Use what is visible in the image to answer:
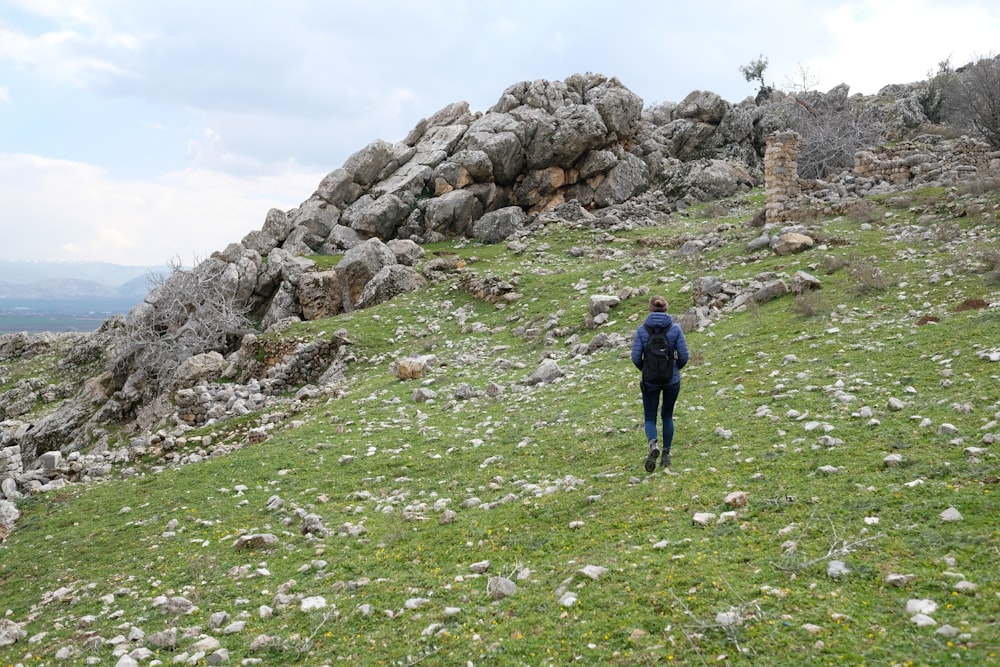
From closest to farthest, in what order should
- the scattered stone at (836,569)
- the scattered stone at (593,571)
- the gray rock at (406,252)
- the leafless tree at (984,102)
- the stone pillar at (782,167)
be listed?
the scattered stone at (836,569) < the scattered stone at (593,571) < the stone pillar at (782,167) < the gray rock at (406,252) < the leafless tree at (984,102)

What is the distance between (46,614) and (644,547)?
7.94m

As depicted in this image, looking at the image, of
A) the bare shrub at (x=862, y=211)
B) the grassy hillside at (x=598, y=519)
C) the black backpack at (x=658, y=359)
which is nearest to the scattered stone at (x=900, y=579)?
the grassy hillside at (x=598, y=519)

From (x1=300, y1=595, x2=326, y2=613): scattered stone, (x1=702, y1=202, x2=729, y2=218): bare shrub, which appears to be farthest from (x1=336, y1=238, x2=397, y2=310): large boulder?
(x1=300, y1=595, x2=326, y2=613): scattered stone

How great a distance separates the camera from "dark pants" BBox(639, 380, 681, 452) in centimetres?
964

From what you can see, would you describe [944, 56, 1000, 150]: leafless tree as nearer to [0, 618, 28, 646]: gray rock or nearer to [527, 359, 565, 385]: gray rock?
[527, 359, 565, 385]: gray rock

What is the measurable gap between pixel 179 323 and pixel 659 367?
31.0 meters

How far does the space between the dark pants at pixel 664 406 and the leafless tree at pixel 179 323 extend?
24.7 metres

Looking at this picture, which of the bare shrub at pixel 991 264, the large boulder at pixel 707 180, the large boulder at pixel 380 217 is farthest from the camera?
the large boulder at pixel 707 180

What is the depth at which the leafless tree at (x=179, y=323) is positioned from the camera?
30016 mm

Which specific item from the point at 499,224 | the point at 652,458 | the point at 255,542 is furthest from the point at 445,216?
the point at 652,458

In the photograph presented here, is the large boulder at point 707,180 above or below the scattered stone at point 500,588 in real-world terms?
above

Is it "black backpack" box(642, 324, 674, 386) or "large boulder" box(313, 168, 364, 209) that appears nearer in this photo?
"black backpack" box(642, 324, 674, 386)

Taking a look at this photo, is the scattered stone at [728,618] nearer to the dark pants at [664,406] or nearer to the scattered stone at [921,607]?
the scattered stone at [921,607]

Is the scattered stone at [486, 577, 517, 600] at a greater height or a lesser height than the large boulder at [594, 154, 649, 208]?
lesser
